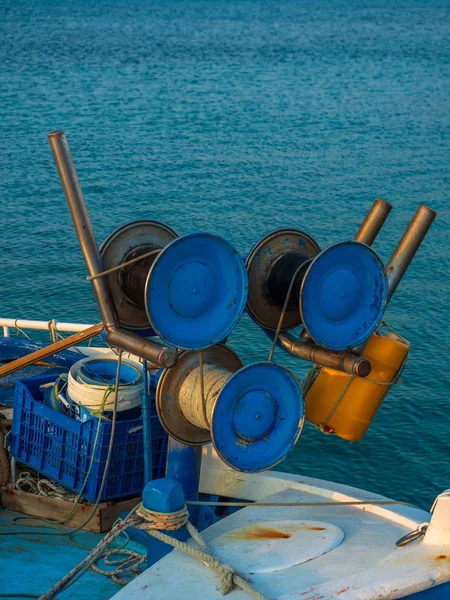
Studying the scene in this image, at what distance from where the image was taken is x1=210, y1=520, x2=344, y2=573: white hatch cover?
6.28 meters

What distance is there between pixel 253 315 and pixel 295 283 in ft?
1.35

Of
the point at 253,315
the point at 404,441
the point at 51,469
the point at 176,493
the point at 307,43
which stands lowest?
the point at 404,441

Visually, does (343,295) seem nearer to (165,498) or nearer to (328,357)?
(328,357)

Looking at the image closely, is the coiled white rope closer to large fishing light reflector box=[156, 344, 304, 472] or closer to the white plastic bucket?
large fishing light reflector box=[156, 344, 304, 472]

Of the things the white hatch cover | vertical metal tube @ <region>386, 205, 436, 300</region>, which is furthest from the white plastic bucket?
vertical metal tube @ <region>386, 205, 436, 300</region>

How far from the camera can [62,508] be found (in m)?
8.27

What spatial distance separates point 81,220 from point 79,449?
252 cm

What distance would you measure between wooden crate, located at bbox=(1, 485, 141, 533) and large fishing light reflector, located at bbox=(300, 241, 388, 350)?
2779 mm

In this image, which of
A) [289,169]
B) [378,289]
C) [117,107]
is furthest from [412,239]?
[117,107]

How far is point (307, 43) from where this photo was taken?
60344 millimetres

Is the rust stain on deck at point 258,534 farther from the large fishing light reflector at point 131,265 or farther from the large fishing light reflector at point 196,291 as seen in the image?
the large fishing light reflector at point 131,265

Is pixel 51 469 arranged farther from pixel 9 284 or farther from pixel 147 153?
pixel 147 153

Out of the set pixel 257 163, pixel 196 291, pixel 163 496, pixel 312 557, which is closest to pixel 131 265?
pixel 196 291

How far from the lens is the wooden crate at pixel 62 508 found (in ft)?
26.5
